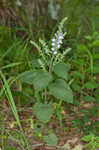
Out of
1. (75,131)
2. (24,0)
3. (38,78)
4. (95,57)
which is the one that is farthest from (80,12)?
(38,78)

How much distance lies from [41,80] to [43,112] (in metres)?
0.20

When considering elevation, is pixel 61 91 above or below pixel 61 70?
below

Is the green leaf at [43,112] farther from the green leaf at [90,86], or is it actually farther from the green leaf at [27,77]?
the green leaf at [90,86]

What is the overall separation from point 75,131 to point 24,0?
1.90 m

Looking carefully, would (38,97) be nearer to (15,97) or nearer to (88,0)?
(15,97)

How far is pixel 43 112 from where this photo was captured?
1.56 metres

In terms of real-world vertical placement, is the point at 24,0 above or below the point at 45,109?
above

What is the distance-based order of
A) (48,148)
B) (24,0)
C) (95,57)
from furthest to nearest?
(24,0) < (95,57) < (48,148)

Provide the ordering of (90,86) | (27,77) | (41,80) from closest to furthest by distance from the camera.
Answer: (41,80) < (27,77) < (90,86)

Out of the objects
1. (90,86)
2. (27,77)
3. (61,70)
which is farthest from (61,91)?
(90,86)

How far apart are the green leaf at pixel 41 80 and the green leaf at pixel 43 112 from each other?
0.49 feet

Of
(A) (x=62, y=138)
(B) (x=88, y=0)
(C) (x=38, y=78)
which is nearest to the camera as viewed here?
(C) (x=38, y=78)

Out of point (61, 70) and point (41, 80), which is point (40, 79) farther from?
point (61, 70)

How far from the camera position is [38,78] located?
5.06 ft
